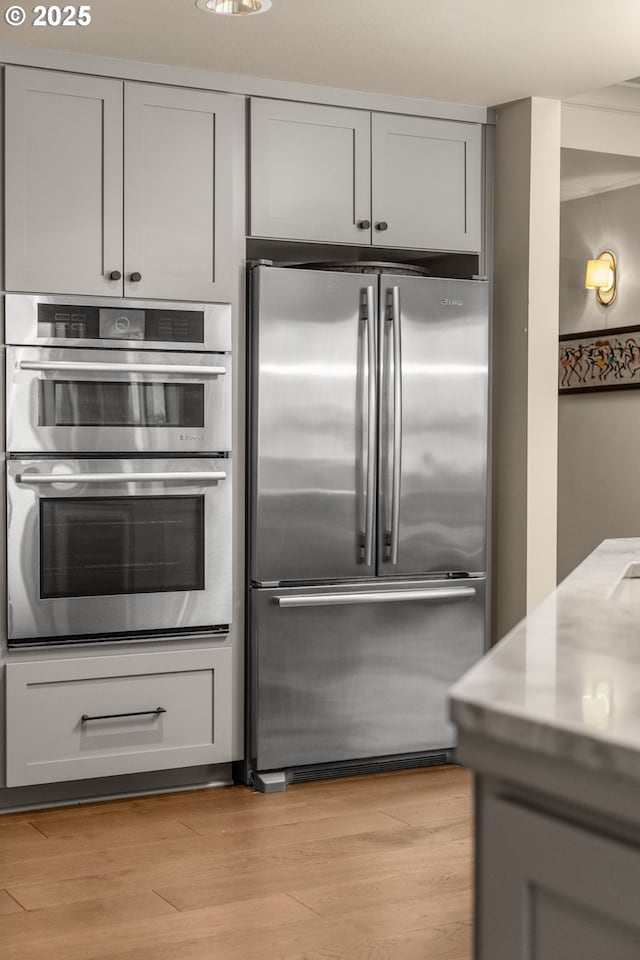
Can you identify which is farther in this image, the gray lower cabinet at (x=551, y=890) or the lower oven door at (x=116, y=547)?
the lower oven door at (x=116, y=547)

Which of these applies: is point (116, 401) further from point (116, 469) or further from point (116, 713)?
point (116, 713)

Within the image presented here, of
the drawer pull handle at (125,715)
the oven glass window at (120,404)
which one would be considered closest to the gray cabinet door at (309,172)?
the oven glass window at (120,404)

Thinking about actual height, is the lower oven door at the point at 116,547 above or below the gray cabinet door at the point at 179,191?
below

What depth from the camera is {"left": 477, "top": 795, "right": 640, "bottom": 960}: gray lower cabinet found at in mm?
954

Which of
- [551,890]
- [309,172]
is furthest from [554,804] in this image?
[309,172]

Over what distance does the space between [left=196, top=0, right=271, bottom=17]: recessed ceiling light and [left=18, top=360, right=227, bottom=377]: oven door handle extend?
3.66 ft

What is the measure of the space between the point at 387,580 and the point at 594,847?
3.12 m

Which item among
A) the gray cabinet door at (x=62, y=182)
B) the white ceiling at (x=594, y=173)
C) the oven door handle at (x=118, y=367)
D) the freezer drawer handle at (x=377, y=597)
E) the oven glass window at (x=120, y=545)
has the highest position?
the white ceiling at (x=594, y=173)

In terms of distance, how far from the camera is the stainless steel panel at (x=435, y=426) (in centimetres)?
405

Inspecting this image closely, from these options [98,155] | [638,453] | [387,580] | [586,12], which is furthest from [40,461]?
[638,453]

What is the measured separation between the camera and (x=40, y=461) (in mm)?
3594

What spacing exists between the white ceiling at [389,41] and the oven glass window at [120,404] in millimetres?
1059
